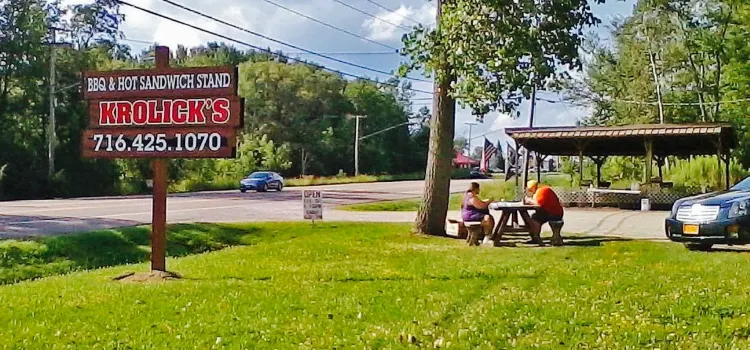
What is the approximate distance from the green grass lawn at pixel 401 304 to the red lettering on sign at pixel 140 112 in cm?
203

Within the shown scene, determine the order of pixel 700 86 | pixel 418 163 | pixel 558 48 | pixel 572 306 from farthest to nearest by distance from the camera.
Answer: pixel 418 163, pixel 700 86, pixel 558 48, pixel 572 306

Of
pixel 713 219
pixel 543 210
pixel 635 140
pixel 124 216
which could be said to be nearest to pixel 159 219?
pixel 543 210

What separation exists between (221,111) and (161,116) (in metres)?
0.85

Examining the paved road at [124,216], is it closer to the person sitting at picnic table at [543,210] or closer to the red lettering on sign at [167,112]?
the red lettering on sign at [167,112]

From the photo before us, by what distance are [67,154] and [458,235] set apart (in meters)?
37.5

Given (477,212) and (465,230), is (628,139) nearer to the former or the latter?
(465,230)

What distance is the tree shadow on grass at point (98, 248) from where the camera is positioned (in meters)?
14.7

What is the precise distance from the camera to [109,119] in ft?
37.5

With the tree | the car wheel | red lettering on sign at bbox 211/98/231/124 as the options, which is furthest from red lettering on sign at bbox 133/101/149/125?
the car wheel

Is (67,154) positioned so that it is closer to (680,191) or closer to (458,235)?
(680,191)

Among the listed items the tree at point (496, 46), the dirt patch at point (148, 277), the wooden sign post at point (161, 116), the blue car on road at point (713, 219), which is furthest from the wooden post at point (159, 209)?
the blue car on road at point (713, 219)

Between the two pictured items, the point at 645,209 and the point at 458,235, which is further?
the point at 645,209

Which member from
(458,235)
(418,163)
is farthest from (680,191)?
(418,163)

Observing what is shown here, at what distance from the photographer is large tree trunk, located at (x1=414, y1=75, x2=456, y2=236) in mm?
17000
